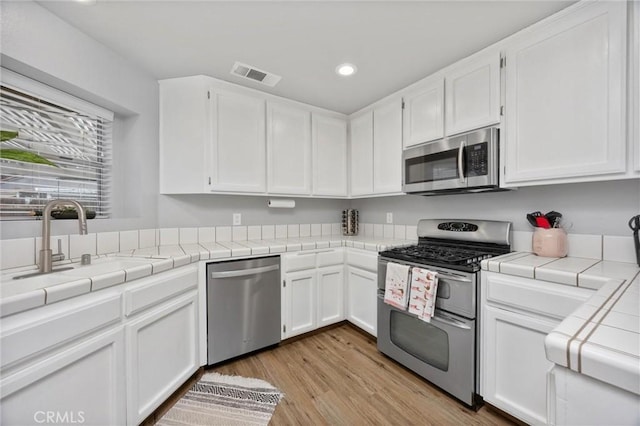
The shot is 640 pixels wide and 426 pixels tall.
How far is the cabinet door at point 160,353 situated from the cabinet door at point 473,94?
7.49 feet

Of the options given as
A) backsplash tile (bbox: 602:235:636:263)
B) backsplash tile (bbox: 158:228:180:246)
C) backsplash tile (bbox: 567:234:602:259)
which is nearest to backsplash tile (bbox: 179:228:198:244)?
backsplash tile (bbox: 158:228:180:246)

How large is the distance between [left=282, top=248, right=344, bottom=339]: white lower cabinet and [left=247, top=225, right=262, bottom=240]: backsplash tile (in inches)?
23.8

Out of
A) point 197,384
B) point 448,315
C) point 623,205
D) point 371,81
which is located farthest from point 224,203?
point 623,205

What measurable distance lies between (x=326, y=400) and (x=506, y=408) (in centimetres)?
102

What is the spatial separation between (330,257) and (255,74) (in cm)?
173

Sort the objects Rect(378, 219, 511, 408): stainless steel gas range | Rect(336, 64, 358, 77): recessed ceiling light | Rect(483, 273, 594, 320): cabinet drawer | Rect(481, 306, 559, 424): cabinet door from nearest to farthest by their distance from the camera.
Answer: Rect(483, 273, 594, 320): cabinet drawer, Rect(481, 306, 559, 424): cabinet door, Rect(378, 219, 511, 408): stainless steel gas range, Rect(336, 64, 358, 77): recessed ceiling light

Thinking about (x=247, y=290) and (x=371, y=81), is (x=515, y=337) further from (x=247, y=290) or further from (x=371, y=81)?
(x=371, y=81)

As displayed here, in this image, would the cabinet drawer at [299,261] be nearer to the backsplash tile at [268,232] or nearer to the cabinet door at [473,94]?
the backsplash tile at [268,232]

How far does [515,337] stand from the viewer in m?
1.40

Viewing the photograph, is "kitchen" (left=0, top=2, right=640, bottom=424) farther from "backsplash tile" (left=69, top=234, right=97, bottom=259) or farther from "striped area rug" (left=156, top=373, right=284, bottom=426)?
"striped area rug" (left=156, top=373, right=284, bottom=426)

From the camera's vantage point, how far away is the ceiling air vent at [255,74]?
2.02 m

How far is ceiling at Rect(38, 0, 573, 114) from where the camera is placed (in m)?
1.43

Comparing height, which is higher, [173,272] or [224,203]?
[224,203]

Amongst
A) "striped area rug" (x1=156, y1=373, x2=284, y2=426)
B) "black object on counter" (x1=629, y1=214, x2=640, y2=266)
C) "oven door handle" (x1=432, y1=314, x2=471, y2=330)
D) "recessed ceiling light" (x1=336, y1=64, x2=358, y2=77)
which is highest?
"recessed ceiling light" (x1=336, y1=64, x2=358, y2=77)
